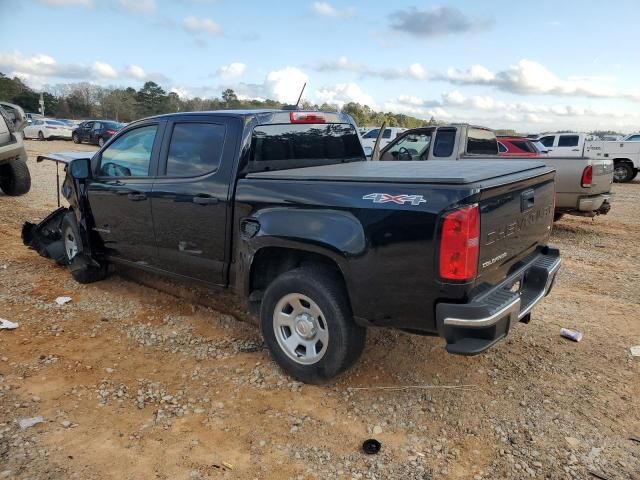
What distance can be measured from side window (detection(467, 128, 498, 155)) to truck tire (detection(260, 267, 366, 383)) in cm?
657

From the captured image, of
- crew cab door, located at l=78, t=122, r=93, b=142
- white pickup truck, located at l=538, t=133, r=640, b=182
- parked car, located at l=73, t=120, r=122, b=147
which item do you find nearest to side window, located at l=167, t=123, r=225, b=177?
white pickup truck, located at l=538, t=133, r=640, b=182

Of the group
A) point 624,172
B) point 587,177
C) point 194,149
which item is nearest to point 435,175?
point 194,149

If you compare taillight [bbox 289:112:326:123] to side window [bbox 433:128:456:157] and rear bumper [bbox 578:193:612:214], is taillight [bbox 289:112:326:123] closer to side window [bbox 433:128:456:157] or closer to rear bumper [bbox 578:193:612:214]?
side window [bbox 433:128:456:157]

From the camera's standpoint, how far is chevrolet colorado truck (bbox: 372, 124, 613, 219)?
7.95 m

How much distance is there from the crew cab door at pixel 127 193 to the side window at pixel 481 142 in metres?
6.23

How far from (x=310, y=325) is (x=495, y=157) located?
21.7 feet

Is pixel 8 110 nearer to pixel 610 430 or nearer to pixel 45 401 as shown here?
pixel 45 401

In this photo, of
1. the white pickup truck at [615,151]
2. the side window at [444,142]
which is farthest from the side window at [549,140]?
the side window at [444,142]

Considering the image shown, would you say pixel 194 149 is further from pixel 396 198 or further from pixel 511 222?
pixel 511 222

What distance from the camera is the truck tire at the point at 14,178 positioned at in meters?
10.6

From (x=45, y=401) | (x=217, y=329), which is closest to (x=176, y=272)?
(x=217, y=329)

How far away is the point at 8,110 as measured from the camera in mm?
10648

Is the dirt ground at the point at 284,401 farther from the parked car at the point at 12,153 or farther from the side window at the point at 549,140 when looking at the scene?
the side window at the point at 549,140

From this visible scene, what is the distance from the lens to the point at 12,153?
9609 millimetres
